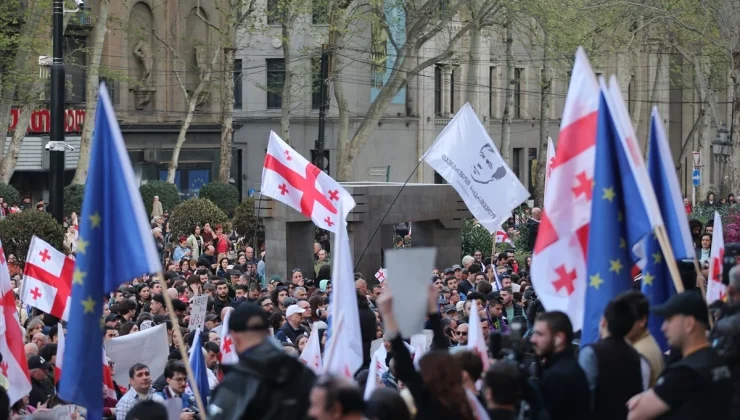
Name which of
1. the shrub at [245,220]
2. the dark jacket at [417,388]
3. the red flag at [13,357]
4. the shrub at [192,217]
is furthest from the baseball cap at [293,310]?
the shrub at [192,217]

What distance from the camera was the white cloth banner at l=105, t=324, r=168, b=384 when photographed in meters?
11.3

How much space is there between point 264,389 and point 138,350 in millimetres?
5731

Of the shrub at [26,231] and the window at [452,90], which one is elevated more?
the window at [452,90]

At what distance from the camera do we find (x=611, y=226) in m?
7.40

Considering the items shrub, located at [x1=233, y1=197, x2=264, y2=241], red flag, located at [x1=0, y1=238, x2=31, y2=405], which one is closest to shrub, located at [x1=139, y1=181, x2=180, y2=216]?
shrub, located at [x1=233, y1=197, x2=264, y2=241]

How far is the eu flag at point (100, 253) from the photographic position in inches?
289

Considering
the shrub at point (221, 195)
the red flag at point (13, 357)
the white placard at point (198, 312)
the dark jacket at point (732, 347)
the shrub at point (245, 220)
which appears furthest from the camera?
the shrub at point (221, 195)

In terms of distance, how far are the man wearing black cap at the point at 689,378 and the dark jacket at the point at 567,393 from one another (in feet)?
0.67

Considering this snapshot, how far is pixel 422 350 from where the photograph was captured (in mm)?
9203

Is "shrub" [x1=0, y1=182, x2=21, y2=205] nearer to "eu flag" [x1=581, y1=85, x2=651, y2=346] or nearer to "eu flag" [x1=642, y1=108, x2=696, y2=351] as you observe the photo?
"eu flag" [x1=642, y1=108, x2=696, y2=351]

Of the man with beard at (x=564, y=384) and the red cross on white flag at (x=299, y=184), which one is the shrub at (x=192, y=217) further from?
the man with beard at (x=564, y=384)

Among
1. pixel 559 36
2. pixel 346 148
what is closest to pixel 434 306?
pixel 346 148

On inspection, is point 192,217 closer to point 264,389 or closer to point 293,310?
point 293,310

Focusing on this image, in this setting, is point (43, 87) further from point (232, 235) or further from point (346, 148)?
point (232, 235)
